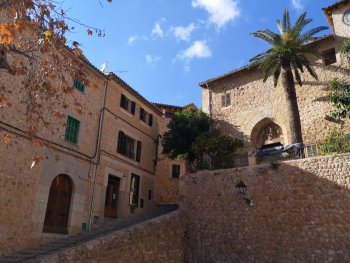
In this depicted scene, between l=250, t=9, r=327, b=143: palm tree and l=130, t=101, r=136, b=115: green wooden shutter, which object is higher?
l=250, t=9, r=327, b=143: palm tree

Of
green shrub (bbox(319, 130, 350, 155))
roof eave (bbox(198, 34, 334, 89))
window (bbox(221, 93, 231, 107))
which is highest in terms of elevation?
roof eave (bbox(198, 34, 334, 89))

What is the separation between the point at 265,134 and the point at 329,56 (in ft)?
18.1

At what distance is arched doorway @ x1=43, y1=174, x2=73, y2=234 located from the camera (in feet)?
45.8

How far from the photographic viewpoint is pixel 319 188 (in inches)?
466

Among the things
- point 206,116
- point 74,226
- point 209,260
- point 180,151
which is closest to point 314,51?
point 206,116

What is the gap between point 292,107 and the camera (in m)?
16.5

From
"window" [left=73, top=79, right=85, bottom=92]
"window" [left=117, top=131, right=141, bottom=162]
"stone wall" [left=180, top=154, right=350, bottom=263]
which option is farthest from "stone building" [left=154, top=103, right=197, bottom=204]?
"window" [left=73, top=79, right=85, bottom=92]

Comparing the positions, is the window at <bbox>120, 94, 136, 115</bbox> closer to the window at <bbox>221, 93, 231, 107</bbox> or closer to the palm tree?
the window at <bbox>221, 93, 231, 107</bbox>

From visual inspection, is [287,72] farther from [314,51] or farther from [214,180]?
[214,180]

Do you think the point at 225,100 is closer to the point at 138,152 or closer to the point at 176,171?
the point at 176,171

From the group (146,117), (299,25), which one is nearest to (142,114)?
(146,117)

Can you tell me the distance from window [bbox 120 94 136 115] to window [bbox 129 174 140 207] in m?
3.86

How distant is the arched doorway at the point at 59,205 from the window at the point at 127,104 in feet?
19.5

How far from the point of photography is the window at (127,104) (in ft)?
63.7
